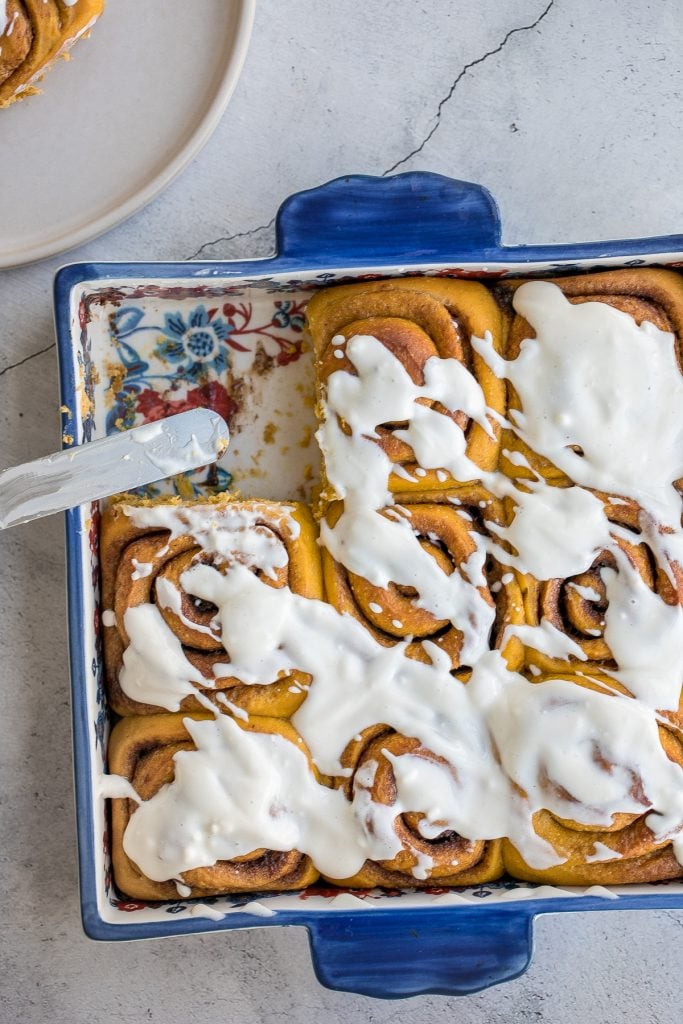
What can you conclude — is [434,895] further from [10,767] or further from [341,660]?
[10,767]

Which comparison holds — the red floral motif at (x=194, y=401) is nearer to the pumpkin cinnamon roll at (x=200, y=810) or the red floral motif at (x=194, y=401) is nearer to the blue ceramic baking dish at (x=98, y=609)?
the blue ceramic baking dish at (x=98, y=609)

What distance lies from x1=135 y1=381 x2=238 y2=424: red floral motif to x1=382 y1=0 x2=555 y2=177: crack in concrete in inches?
20.8

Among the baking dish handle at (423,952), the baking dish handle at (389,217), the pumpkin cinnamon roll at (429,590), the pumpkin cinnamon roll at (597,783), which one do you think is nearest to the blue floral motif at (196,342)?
the baking dish handle at (389,217)

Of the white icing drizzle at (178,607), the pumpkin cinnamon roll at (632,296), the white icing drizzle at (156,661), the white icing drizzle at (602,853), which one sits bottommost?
the white icing drizzle at (602,853)

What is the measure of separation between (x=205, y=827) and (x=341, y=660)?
336mm

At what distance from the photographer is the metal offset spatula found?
4.70 ft

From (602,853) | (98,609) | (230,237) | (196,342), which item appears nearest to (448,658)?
(602,853)

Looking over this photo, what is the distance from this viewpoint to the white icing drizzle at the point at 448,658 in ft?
4.67

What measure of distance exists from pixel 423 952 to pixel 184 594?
2.30ft

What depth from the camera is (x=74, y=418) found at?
146 centimetres

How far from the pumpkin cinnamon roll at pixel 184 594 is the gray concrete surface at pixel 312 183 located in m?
0.26

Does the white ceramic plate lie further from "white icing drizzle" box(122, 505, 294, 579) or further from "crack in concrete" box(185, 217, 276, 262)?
"white icing drizzle" box(122, 505, 294, 579)

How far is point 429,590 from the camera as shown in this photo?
1479 millimetres

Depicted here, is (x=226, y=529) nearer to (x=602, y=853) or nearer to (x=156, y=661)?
(x=156, y=661)
